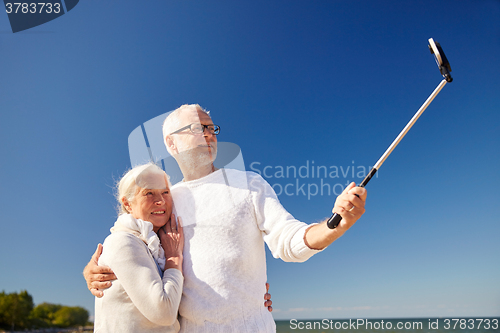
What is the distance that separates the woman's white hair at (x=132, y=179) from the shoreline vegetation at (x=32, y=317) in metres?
40.2

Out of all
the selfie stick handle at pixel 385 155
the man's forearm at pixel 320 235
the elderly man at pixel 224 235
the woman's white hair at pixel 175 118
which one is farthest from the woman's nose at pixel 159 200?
the selfie stick handle at pixel 385 155

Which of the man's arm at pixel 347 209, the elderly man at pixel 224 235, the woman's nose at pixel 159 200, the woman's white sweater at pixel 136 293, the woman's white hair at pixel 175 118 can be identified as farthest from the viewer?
the woman's white hair at pixel 175 118

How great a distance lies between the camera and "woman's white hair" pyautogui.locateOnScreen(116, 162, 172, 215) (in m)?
2.14

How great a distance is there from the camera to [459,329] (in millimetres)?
36938

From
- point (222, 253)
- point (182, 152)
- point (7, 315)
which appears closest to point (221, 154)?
point (182, 152)

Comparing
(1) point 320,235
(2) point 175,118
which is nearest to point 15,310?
(2) point 175,118

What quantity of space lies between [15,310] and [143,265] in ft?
137

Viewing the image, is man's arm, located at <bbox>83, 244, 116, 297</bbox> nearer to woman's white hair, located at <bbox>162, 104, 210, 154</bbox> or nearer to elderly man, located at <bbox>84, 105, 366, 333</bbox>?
elderly man, located at <bbox>84, 105, 366, 333</bbox>

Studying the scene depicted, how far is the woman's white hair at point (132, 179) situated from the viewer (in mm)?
2139

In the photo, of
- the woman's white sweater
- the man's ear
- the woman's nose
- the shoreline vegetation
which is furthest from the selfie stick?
the shoreline vegetation

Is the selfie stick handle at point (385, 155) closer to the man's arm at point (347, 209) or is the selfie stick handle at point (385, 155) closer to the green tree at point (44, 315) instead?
the man's arm at point (347, 209)

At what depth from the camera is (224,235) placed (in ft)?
6.44

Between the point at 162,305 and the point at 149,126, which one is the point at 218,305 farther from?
the point at 149,126

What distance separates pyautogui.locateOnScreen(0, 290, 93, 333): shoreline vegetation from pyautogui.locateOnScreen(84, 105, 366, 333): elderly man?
40518mm
